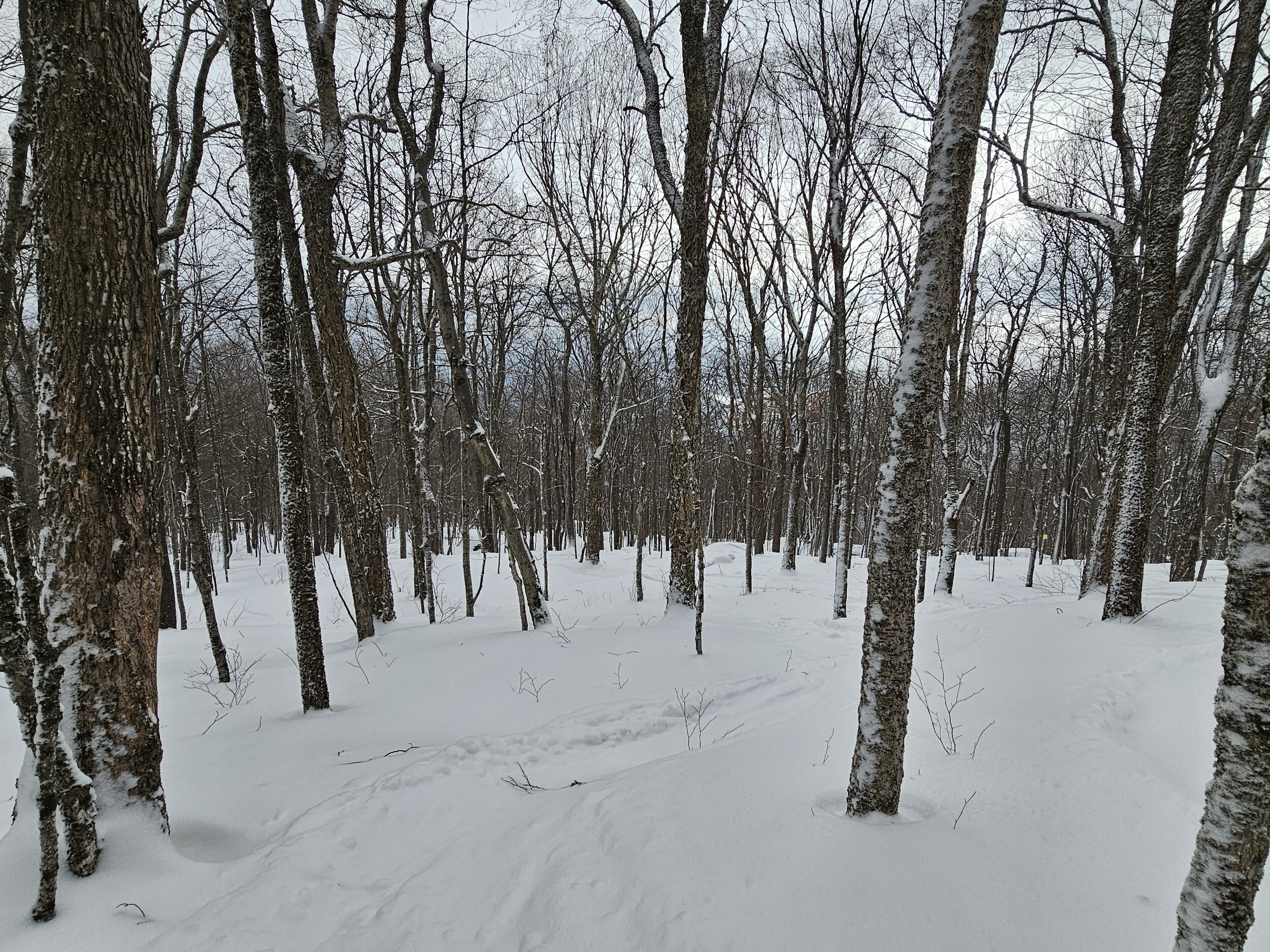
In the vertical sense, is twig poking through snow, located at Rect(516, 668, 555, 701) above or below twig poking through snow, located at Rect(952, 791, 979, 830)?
below

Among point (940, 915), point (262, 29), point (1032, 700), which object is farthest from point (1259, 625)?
point (262, 29)

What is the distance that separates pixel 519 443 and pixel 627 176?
15.8 metres

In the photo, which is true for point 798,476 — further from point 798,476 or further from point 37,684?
point 37,684

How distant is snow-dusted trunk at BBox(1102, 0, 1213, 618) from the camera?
575cm

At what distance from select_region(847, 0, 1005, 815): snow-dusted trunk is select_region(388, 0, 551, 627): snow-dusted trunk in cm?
490

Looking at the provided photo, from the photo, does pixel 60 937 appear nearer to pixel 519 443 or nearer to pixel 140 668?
pixel 140 668

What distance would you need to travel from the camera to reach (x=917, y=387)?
2.44 metres

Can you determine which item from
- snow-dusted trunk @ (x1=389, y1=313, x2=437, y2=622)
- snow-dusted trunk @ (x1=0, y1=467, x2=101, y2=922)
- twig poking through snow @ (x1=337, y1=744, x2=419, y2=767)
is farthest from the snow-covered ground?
snow-dusted trunk @ (x1=389, y1=313, x2=437, y2=622)

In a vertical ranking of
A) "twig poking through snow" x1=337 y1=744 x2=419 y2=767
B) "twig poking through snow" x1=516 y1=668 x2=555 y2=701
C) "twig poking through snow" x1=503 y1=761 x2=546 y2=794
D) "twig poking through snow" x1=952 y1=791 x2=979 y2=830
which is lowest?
"twig poking through snow" x1=503 y1=761 x2=546 y2=794

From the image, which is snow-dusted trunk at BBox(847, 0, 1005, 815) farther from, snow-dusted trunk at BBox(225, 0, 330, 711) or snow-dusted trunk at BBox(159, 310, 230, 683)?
snow-dusted trunk at BBox(159, 310, 230, 683)

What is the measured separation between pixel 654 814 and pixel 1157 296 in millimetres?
7350

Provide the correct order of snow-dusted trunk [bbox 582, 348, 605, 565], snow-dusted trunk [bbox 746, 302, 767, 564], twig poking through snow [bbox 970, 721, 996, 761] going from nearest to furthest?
twig poking through snow [bbox 970, 721, 996, 761]
snow-dusted trunk [bbox 746, 302, 767, 564]
snow-dusted trunk [bbox 582, 348, 605, 565]

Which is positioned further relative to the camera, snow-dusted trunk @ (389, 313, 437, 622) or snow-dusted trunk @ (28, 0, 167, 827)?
snow-dusted trunk @ (389, 313, 437, 622)

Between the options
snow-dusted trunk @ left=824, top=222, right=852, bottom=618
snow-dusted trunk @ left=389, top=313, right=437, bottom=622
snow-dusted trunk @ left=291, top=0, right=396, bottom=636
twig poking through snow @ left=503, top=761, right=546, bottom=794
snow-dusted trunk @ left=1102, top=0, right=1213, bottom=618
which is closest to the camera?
twig poking through snow @ left=503, top=761, right=546, bottom=794
